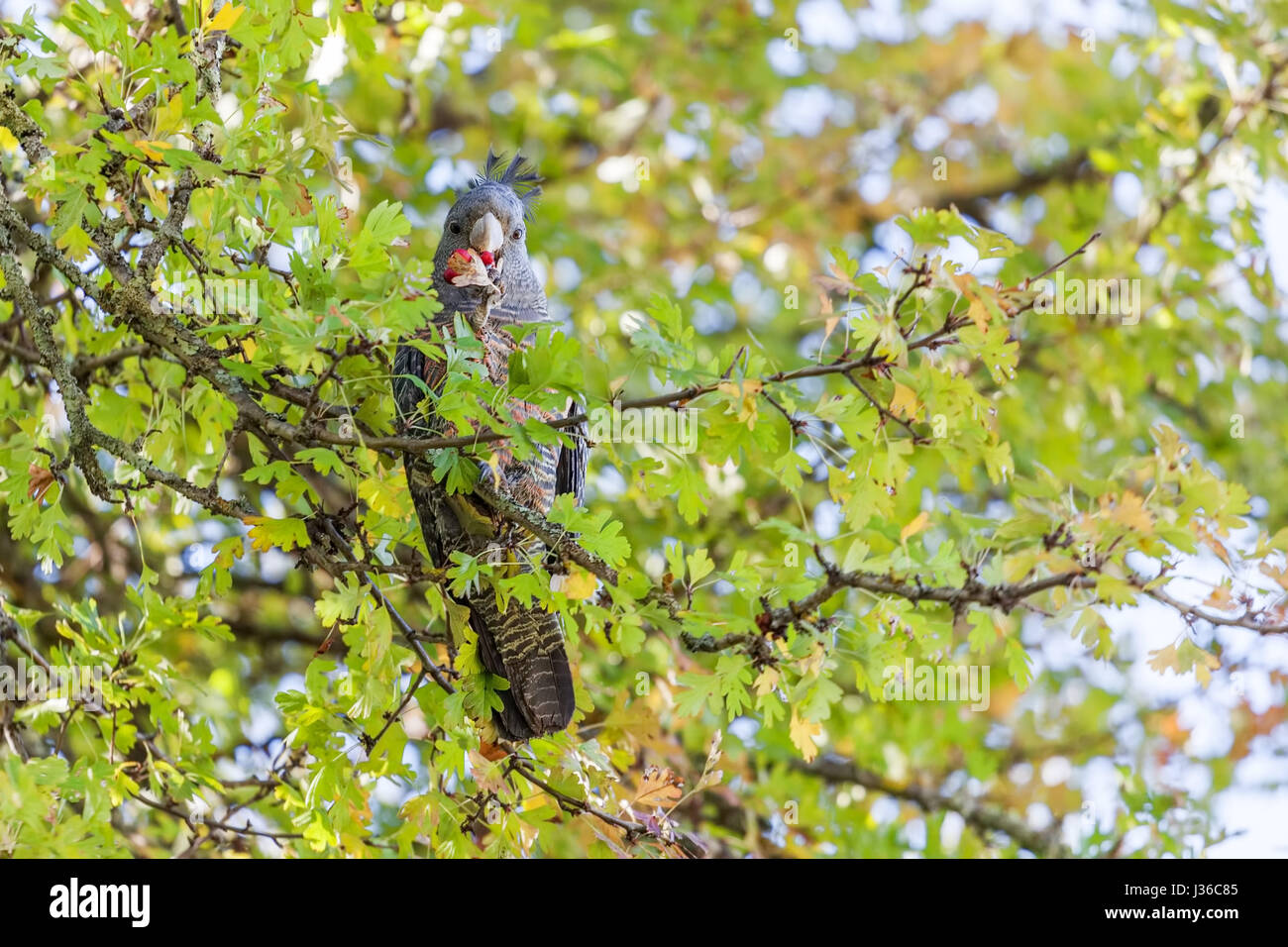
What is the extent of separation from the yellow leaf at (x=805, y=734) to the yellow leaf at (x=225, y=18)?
201 centimetres

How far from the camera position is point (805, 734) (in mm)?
2762

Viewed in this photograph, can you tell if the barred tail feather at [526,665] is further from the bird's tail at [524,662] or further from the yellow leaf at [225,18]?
the yellow leaf at [225,18]

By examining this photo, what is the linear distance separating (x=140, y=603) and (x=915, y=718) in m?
3.67

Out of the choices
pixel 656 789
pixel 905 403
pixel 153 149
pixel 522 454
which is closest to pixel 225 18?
pixel 153 149

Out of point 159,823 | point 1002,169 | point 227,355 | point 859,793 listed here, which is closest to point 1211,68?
point 1002,169

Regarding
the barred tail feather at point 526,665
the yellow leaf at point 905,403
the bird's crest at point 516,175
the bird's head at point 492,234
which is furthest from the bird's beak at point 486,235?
the yellow leaf at point 905,403

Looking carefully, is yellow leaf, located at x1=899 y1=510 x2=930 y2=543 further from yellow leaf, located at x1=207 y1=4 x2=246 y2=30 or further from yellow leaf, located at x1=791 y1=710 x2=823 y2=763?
yellow leaf, located at x1=207 y1=4 x2=246 y2=30

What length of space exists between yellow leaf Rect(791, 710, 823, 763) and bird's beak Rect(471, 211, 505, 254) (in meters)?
1.91

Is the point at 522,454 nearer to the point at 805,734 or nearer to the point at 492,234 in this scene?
the point at 805,734

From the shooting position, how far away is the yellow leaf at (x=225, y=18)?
8.79 feet

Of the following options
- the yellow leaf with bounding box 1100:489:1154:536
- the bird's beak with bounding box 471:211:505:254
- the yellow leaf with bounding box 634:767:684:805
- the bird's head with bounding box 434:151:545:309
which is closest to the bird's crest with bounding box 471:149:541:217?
the bird's head with bounding box 434:151:545:309

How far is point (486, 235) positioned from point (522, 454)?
156 centimetres
